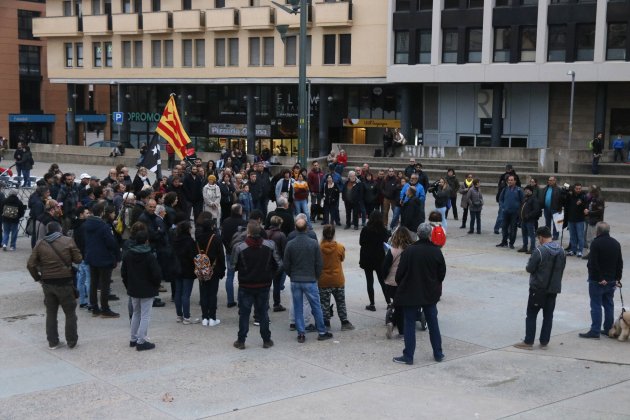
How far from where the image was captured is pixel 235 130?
56594 mm

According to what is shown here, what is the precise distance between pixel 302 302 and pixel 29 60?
205 ft

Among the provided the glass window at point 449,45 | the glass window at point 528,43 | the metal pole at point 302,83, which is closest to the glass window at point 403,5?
the glass window at point 449,45

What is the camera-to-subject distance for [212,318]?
38.7ft

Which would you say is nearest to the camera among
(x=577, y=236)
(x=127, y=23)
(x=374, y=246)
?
(x=374, y=246)

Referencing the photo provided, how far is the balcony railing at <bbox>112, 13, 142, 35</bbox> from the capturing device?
2112 inches

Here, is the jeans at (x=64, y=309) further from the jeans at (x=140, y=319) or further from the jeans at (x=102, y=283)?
the jeans at (x=102, y=283)

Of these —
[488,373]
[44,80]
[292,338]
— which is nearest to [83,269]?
[292,338]

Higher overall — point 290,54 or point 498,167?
point 290,54

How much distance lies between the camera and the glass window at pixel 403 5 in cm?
4453

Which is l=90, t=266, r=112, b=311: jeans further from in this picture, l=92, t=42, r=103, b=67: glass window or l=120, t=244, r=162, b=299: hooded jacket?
l=92, t=42, r=103, b=67: glass window

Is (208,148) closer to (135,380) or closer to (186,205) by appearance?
(186,205)

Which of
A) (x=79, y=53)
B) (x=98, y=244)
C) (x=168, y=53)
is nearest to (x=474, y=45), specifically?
(x=168, y=53)

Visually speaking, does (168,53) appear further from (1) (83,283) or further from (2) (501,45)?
(1) (83,283)

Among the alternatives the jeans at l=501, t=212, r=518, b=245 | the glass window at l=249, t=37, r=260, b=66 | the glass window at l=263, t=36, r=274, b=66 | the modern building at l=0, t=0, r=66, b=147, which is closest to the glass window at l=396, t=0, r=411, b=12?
the glass window at l=263, t=36, r=274, b=66
